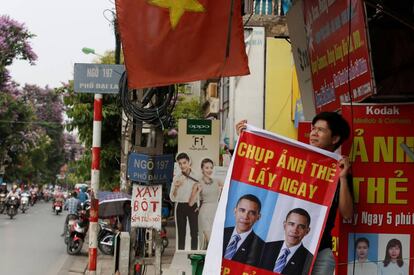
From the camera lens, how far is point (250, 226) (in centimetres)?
366

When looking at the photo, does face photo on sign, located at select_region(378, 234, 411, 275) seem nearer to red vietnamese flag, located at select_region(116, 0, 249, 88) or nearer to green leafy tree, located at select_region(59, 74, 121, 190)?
red vietnamese flag, located at select_region(116, 0, 249, 88)

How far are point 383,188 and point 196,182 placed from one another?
3.97 metres

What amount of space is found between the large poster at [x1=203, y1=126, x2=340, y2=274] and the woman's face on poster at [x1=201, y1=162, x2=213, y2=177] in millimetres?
4026

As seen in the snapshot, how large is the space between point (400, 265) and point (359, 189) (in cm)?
52

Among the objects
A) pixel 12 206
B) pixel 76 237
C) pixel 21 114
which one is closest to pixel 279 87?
pixel 76 237

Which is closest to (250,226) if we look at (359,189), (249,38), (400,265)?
(359,189)

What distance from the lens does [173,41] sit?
448cm

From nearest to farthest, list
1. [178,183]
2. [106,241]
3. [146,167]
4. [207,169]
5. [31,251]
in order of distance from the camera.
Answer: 1. [146,167]
2. [178,183]
3. [207,169]
4. [106,241]
5. [31,251]

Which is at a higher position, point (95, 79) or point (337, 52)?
point (95, 79)

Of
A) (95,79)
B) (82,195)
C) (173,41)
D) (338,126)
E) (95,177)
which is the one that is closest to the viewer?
(338,126)

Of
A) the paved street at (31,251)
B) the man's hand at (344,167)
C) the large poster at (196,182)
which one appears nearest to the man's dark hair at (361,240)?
the man's hand at (344,167)

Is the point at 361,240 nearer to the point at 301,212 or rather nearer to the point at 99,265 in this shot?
the point at 301,212

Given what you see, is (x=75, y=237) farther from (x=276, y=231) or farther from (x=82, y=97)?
(x=276, y=231)

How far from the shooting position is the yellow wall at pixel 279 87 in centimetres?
1527
